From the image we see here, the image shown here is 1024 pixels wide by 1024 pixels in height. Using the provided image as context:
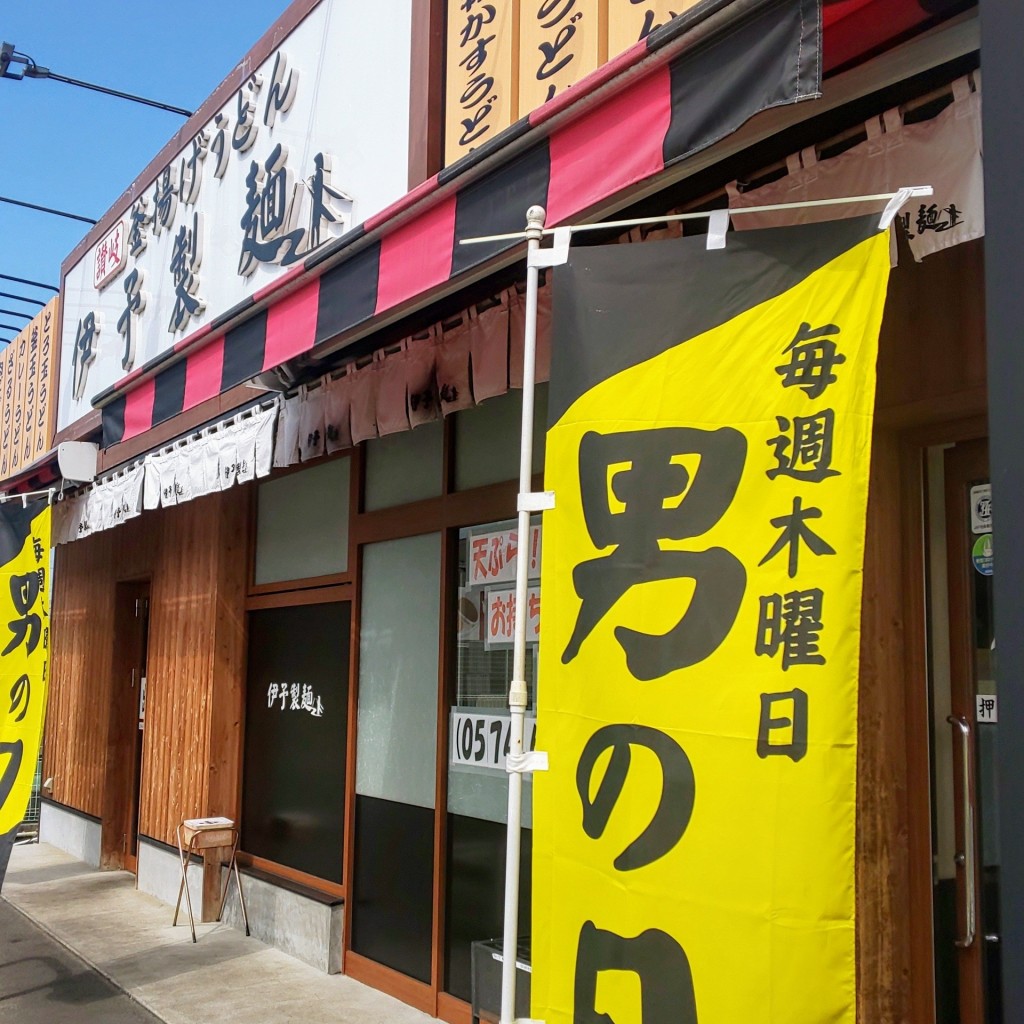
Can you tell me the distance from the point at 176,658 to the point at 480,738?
13.7 ft

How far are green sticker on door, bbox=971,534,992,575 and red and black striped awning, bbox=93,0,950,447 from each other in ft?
5.27

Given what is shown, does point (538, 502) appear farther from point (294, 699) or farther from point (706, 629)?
point (294, 699)

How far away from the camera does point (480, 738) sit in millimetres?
5441

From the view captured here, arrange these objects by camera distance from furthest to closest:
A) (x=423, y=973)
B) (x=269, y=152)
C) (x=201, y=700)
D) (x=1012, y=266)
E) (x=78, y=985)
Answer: (x=201, y=700) < (x=269, y=152) < (x=78, y=985) < (x=423, y=973) < (x=1012, y=266)

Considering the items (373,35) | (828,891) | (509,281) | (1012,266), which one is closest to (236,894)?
(509,281)

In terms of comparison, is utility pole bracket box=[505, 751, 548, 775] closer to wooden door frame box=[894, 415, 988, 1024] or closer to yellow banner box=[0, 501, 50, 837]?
wooden door frame box=[894, 415, 988, 1024]

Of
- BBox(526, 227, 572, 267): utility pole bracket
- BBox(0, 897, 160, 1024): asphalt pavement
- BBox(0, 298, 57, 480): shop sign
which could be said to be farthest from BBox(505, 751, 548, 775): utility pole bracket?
BBox(0, 298, 57, 480): shop sign

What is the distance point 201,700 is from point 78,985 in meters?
2.21

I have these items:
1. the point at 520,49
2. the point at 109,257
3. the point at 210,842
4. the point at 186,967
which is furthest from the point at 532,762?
the point at 109,257

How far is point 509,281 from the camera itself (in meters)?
4.95

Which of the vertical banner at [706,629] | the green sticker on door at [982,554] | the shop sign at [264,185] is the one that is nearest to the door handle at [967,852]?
the green sticker on door at [982,554]

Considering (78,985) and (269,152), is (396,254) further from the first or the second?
(78,985)

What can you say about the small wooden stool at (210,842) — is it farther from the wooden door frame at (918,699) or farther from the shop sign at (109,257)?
the wooden door frame at (918,699)

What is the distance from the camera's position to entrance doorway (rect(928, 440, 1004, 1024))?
345 cm
